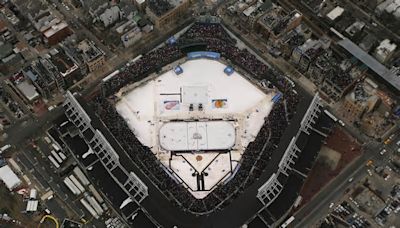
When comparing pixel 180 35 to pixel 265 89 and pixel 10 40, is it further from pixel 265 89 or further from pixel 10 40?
pixel 10 40

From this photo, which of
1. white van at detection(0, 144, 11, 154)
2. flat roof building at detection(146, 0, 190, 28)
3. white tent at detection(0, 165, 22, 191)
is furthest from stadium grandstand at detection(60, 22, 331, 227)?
white van at detection(0, 144, 11, 154)

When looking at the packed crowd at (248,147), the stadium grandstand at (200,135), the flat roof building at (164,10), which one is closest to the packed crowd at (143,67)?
the packed crowd at (248,147)

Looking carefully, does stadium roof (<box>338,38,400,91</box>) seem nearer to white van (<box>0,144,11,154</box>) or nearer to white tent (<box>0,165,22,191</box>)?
white van (<box>0,144,11,154</box>)

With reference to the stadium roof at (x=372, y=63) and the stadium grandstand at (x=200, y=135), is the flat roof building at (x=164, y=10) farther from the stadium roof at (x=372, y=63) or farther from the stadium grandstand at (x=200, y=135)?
the stadium roof at (x=372, y=63)

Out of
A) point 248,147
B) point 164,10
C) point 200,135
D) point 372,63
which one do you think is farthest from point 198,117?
point 372,63

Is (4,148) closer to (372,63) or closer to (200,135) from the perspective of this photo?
(200,135)

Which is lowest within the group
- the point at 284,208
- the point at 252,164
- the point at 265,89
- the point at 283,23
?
the point at 284,208

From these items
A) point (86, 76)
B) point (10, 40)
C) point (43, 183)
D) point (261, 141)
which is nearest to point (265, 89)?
point (261, 141)
